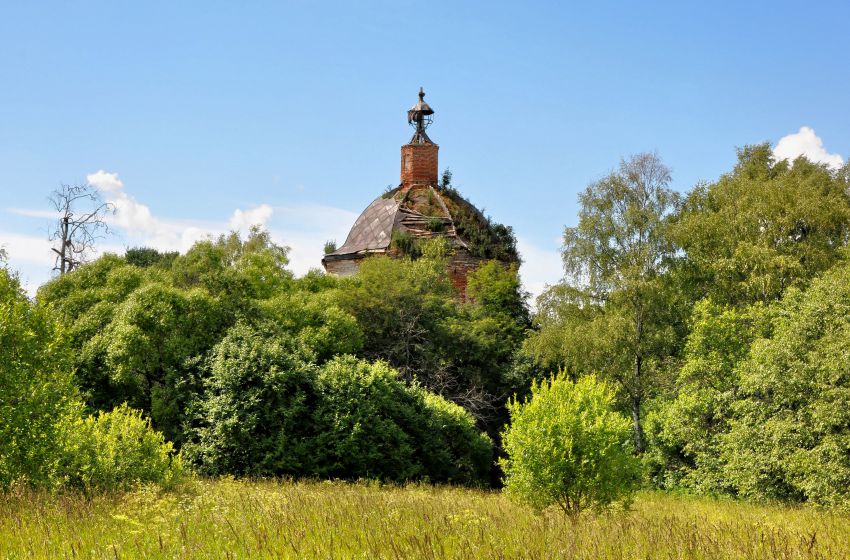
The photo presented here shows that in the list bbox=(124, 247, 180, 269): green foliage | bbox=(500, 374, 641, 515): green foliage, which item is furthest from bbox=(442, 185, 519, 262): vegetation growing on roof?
bbox=(500, 374, 641, 515): green foliage

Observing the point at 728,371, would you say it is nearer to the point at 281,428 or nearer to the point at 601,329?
the point at 601,329

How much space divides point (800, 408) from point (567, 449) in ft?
42.2

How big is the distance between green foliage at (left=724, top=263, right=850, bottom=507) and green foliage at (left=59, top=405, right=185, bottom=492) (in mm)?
16970

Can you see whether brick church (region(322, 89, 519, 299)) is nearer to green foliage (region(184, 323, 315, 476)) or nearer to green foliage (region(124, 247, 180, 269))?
green foliage (region(124, 247, 180, 269))

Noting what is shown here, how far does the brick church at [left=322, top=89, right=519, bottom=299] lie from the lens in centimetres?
4584

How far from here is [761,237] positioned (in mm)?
32188

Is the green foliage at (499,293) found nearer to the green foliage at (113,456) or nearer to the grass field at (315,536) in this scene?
the green foliage at (113,456)

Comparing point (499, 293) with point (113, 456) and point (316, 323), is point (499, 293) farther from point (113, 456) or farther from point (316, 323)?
point (113, 456)

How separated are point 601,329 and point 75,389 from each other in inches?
876

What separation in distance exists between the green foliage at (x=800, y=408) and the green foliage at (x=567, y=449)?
1040cm

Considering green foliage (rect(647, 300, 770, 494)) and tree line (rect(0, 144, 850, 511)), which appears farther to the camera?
green foliage (rect(647, 300, 770, 494))

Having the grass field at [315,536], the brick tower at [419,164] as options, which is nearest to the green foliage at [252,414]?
the grass field at [315,536]

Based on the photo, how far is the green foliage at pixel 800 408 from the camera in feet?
72.7

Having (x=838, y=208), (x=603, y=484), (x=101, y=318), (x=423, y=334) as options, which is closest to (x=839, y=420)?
(x=603, y=484)
